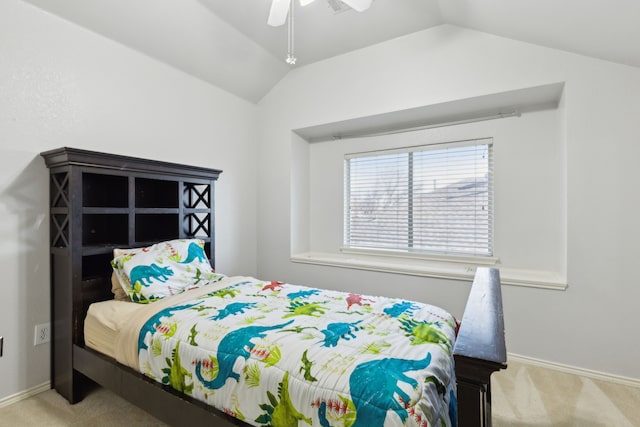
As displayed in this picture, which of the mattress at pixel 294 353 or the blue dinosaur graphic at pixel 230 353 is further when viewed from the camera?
the blue dinosaur graphic at pixel 230 353

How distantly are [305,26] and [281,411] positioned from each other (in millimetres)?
2911

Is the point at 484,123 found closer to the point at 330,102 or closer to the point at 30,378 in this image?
the point at 330,102

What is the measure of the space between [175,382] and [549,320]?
2570 mm

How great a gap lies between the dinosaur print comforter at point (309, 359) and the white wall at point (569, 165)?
3.89 feet

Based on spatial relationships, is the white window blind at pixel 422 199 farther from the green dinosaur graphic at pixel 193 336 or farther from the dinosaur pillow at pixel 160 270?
the green dinosaur graphic at pixel 193 336

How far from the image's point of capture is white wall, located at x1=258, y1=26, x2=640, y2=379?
6.87 feet

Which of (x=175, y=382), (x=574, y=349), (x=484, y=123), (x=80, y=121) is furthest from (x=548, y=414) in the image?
(x=80, y=121)

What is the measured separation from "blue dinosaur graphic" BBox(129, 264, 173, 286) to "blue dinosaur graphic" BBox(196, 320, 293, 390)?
0.83 meters

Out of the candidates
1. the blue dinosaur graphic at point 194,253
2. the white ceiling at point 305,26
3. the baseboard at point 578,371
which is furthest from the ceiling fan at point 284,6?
the baseboard at point 578,371

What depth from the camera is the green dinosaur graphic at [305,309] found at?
1677mm

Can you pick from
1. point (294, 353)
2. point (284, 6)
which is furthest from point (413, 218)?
point (294, 353)

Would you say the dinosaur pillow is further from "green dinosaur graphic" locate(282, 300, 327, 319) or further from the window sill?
the window sill

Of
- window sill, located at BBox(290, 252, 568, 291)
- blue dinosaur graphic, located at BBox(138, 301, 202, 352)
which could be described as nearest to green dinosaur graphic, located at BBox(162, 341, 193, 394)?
blue dinosaur graphic, located at BBox(138, 301, 202, 352)

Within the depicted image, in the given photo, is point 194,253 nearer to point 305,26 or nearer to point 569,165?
point 305,26
